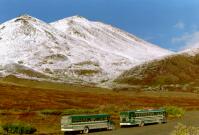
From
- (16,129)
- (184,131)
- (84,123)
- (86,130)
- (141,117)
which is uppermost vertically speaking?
(141,117)

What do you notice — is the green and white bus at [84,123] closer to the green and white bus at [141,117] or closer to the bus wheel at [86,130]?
the bus wheel at [86,130]

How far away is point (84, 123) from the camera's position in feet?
212

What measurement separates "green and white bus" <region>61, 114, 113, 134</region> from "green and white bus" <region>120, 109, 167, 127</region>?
17.3 feet

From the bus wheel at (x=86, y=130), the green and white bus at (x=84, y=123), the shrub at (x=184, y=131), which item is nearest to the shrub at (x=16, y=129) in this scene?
the green and white bus at (x=84, y=123)

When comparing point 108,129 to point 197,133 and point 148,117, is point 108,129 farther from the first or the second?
point 197,133

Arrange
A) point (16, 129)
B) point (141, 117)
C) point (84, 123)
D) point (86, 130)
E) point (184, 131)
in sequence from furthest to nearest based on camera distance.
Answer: point (141, 117) < point (86, 130) < point (84, 123) < point (16, 129) < point (184, 131)

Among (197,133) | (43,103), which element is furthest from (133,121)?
(197,133)

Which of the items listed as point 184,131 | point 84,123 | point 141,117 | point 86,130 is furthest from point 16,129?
point 184,131

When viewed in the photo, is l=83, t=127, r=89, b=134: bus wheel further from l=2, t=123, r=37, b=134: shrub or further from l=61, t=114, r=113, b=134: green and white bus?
l=2, t=123, r=37, b=134: shrub

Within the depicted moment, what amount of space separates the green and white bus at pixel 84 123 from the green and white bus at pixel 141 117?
527 centimetres

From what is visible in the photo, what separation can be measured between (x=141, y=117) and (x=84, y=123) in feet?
49.3

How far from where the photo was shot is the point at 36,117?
268ft

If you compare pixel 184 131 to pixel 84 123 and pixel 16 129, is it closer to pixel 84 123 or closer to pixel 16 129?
pixel 16 129

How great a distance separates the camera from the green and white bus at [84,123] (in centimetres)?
6256
